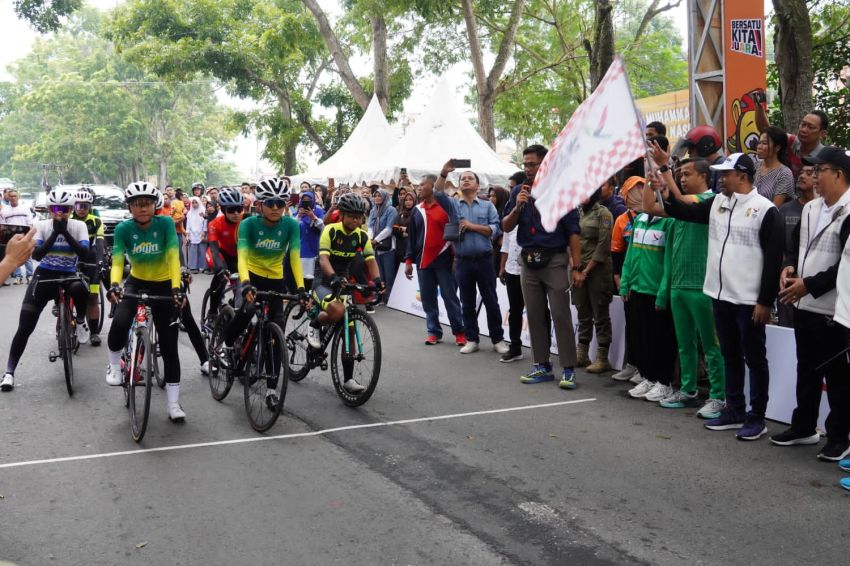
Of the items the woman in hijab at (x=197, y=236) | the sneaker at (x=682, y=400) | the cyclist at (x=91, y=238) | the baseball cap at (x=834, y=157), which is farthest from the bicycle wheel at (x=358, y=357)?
the woman in hijab at (x=197, y=236)

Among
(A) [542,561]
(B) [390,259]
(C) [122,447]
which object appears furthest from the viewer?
(B) [390,259]

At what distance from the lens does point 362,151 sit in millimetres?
24375

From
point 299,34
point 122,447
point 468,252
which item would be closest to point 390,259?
point 468,252

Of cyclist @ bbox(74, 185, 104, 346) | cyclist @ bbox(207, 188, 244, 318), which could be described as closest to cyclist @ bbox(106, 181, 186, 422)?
cyclist @ bbox(207, 188, 244, 318)

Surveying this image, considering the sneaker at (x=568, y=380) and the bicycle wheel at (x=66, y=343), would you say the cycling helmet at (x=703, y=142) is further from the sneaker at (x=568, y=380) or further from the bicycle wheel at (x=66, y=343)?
the bicycle wheel at (x=66, y=343)

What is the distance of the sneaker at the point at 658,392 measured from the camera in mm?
8219

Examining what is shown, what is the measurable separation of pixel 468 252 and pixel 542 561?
635cm

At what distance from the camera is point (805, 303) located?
20.8ft

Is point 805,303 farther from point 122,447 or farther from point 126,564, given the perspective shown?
point 122,447

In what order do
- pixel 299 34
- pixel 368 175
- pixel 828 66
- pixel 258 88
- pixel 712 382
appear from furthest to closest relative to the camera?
pixel 258 88 < pixel 299 34 < pixel 368 175 < pixel 828 66 < pixel 712 382

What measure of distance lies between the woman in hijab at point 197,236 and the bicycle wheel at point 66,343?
1501 cm

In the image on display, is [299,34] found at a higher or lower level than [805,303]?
higher

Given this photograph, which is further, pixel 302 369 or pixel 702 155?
pixel 302 369

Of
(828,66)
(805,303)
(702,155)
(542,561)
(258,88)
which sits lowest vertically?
(542,561)
